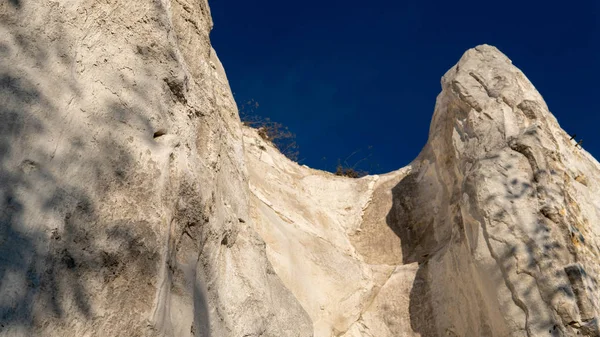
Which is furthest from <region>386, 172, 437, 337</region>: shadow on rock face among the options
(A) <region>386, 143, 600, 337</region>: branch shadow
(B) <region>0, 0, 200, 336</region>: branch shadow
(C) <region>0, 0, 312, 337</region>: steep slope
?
(B) <region>0, 0, 200, 336</region>: branch shadow

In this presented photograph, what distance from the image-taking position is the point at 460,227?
5828 millimetres

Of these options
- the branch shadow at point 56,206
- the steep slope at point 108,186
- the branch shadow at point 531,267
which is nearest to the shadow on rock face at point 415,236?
the branch shadow at point 531,267

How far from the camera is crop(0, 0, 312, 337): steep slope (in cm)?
211

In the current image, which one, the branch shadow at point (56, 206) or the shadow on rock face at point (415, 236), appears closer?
the branch shadow at point (56, 206)

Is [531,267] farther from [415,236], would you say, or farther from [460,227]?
[415,236]

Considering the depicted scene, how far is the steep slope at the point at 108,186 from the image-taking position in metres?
2.11

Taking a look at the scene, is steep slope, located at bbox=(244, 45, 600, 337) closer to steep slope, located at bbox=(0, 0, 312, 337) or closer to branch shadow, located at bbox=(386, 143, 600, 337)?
branch shadow, located at bbox=(386, 143, 600, 337)

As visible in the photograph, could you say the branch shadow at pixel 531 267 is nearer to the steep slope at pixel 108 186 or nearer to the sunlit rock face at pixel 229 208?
the sunlit rock face at pixel 229 208

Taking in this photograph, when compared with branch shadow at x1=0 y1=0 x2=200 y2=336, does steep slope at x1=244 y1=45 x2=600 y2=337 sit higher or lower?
higher

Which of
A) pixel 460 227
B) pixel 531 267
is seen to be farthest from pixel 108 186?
pixel 460 227

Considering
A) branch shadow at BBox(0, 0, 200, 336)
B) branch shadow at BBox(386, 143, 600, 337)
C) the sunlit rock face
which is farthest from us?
branch shadow at BBox(386, 143, 600, 337)

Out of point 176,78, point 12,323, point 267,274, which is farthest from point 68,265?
point 267,274

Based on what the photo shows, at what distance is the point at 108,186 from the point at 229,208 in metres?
1.57

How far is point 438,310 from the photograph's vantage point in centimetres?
577
